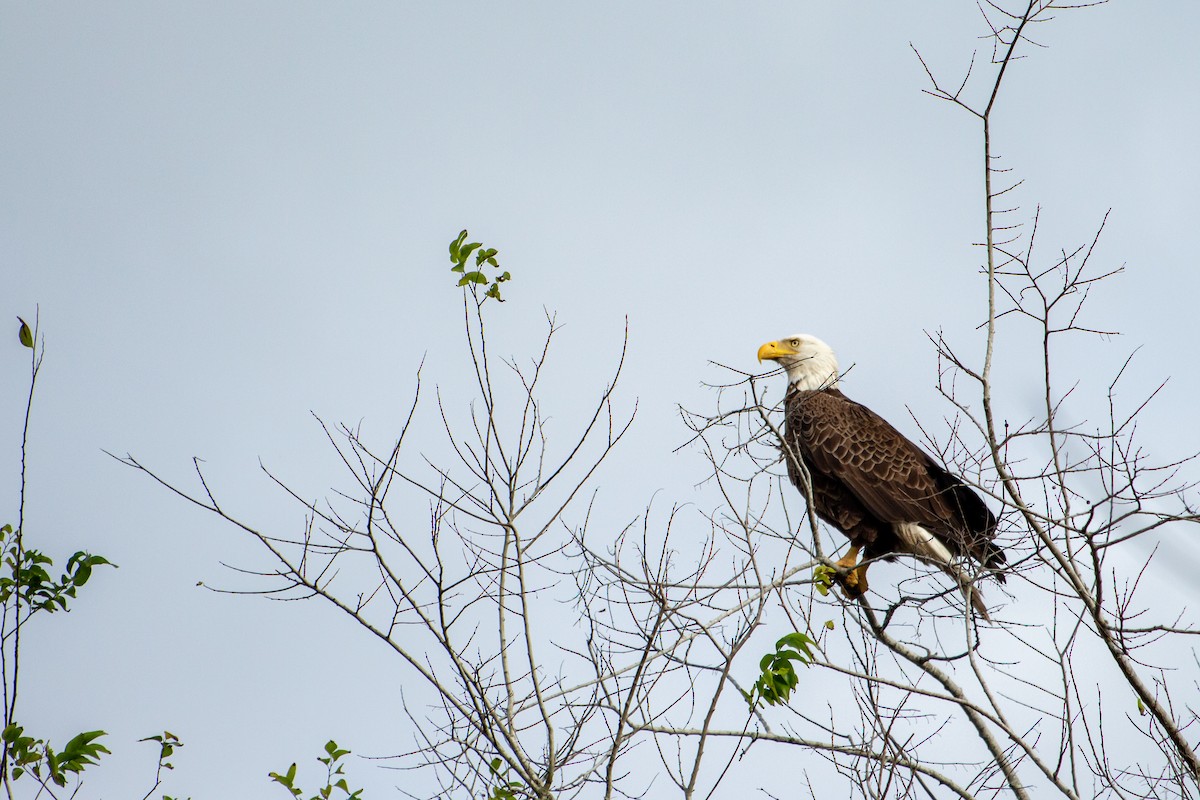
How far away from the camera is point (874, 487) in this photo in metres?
6.45

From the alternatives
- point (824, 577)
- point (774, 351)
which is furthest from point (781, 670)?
point (774, 351)

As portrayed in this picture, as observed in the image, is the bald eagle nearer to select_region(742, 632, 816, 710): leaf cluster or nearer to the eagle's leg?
the eagle's leg

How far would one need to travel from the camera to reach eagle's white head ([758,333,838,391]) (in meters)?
7.29

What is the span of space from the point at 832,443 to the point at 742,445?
2.06 meters

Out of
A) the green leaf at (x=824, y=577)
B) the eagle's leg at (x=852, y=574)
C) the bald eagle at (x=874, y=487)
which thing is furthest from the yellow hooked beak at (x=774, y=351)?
the green leaf at (x=824, y=577)

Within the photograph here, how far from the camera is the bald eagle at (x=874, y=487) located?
6352mm

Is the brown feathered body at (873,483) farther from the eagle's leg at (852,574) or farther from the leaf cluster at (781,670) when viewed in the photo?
the leaf cluster at (781,670)

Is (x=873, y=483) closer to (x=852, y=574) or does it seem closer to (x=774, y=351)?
(x=852, y=574)

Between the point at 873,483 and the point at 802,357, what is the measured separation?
3.94 feet

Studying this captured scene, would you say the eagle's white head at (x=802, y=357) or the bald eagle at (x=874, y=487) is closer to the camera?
the bald eagle at (x=874, y=487)

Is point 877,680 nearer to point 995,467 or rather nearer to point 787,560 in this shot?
point 787,560

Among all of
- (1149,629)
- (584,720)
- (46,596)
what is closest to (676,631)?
(584,720)

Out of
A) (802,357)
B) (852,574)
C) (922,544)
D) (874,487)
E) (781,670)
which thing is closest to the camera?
(781,670)

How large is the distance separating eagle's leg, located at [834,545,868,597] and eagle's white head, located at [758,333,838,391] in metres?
1.26
